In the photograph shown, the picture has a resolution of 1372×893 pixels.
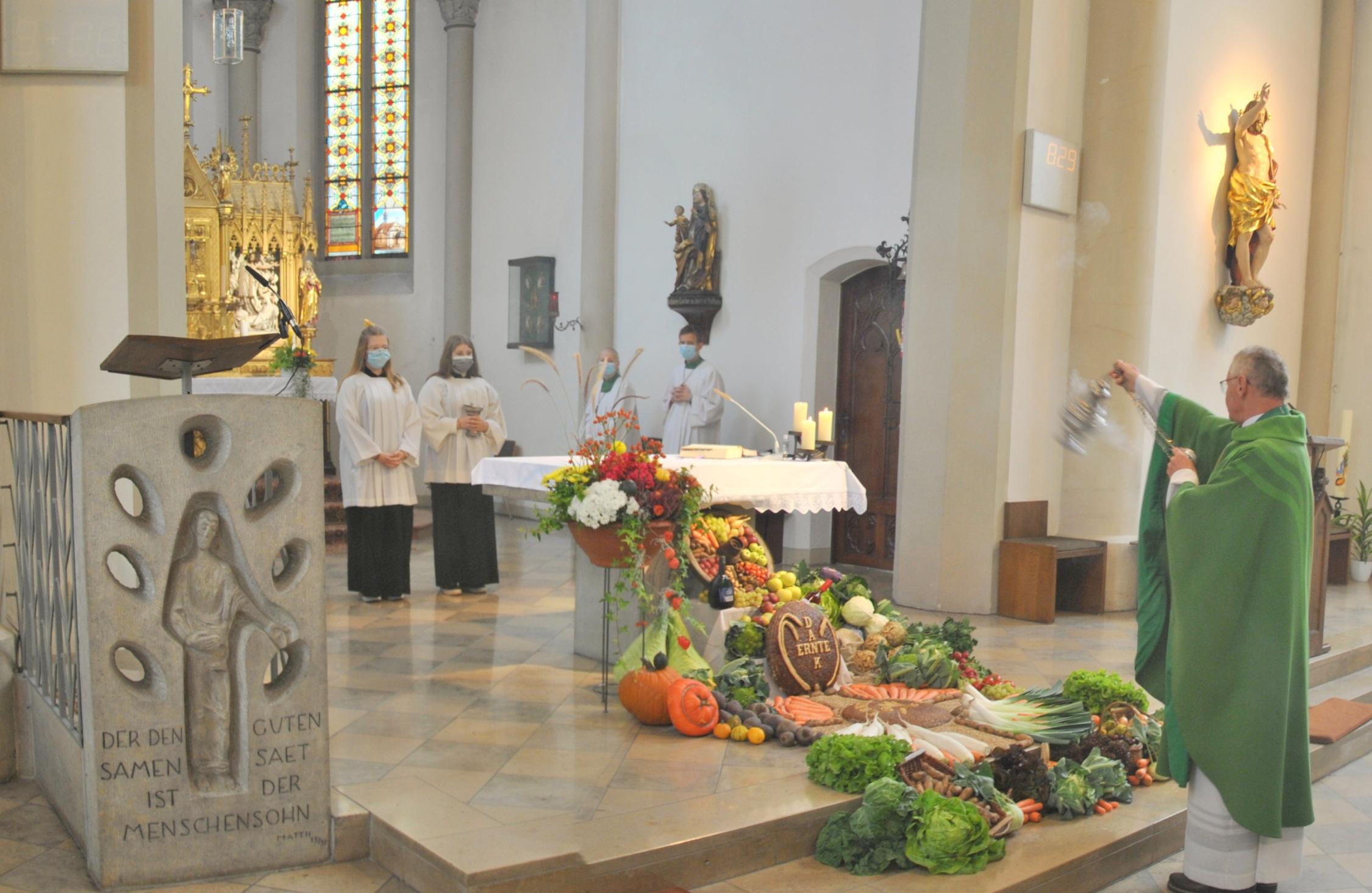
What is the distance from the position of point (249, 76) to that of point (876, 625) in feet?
41.5

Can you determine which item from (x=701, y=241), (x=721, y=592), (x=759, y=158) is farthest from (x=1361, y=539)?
(x=721, y=592)

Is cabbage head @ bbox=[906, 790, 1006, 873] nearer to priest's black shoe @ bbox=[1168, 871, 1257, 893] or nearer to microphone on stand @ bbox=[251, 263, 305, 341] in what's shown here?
priest's black shoe @ bbox=[1168, 871, 1257, 893]

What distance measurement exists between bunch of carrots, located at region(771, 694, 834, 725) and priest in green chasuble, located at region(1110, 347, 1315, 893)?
1.52 m

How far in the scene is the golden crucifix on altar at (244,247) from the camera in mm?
12164

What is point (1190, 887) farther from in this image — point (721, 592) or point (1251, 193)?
point (1251, 193)

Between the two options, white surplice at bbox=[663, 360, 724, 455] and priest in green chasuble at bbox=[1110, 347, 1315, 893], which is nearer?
priest in green chasuble at bbox=[1110, 347, 1315, 893]

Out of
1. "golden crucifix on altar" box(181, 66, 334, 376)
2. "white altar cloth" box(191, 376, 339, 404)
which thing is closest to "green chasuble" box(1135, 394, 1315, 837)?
"white altar cloth" box(191, 376, 339, 404)

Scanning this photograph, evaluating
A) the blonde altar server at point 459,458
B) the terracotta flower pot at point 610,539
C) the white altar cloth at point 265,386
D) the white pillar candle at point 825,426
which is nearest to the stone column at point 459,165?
the white altar cloth at point 265,386

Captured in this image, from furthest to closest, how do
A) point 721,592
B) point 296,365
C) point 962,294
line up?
point 296,365
point 962,294
point 721,592

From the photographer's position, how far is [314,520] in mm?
3957

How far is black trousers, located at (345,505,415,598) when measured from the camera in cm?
793

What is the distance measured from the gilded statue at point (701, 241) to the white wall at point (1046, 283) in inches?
147

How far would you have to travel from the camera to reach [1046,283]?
8.57 m

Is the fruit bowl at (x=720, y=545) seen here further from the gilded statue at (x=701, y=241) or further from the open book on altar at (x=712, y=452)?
the gilded statue at (x=701, y=241)
